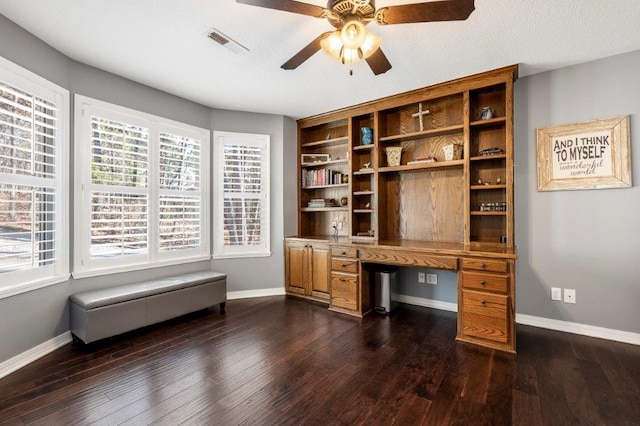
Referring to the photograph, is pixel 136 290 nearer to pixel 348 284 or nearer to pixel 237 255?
pixel 237 255

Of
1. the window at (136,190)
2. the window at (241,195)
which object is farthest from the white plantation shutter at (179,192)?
the window at (241,195)

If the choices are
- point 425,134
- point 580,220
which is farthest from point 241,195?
point 580,220

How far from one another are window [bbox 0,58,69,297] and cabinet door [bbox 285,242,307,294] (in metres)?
2.43

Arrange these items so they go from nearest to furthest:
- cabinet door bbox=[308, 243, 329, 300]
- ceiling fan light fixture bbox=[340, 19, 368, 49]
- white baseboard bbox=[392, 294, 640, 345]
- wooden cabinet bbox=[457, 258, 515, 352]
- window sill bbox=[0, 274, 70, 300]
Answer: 1. ceiling fan light fixture bbox=[340, 19, 368, 49]
2. window sill bbox=[0, 274, 70, 300]
3. wooden cabinet bbox=[457, 258, 515, 352]
4. white baseboard bbox=[392, 294, 640, 345]
5. cabinet door bbox=[308, 243, 329, 300]

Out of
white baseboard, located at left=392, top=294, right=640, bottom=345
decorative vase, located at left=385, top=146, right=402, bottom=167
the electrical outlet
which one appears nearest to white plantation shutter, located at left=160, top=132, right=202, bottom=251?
decorative vase, located at left=385, top=146, right=402, bottom=167

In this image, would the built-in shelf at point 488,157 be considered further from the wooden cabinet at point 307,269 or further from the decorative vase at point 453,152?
the wooden cabinet at point 307,269

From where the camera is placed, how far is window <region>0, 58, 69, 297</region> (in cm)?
223

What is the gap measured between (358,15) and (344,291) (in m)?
2.75

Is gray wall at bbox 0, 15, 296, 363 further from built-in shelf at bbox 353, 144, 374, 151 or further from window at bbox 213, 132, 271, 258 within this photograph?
built-in shelf at bbox 353, 144, 374, 151

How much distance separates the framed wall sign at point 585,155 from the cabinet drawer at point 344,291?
86.7 inches

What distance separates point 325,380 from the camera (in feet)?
7.00

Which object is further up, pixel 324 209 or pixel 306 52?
pixel 306 52

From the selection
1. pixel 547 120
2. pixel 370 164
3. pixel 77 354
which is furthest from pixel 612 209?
pixel 77 354

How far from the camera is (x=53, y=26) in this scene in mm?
2268
